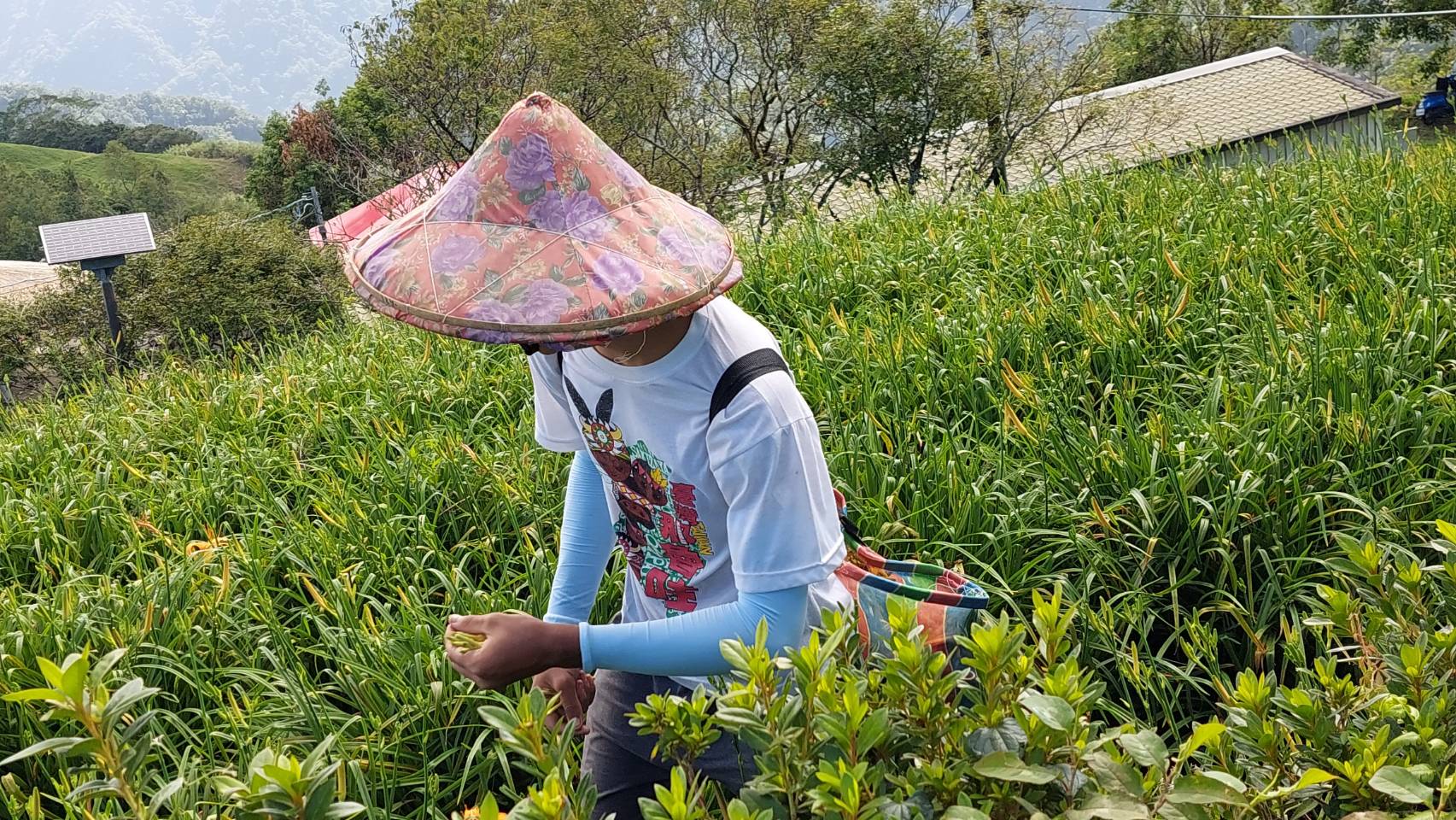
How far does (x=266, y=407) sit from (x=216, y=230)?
24.6 feet

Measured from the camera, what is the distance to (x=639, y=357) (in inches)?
51.1

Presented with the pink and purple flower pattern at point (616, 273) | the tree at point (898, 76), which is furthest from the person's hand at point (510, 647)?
the tree at point (898, 76)

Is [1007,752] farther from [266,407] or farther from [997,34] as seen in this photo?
[997,34]

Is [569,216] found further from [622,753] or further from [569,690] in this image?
[622,753]

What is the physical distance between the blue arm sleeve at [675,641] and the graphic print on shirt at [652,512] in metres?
0.15

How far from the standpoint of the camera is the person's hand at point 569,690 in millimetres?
1525

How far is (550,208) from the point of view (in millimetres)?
1250

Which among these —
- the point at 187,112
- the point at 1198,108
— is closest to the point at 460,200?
the point at 1198,108

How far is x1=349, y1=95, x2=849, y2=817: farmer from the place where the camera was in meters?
1.19

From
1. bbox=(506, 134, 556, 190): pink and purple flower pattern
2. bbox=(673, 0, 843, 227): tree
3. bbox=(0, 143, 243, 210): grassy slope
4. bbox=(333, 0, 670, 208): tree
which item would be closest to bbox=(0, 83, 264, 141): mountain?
bbox=(0, 143, 243, 210): grassy slope

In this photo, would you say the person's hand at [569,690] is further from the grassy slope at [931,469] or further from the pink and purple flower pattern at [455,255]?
the pink and purple flower pattern at [455,255]

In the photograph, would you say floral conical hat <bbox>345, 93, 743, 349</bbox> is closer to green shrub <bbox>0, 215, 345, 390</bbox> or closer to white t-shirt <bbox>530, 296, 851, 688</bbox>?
white t-shirt <bbox>530, 296, 851, 688</bbox>

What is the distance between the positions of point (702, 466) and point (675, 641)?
21 cm

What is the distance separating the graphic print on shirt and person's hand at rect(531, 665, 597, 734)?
0.56 feet
